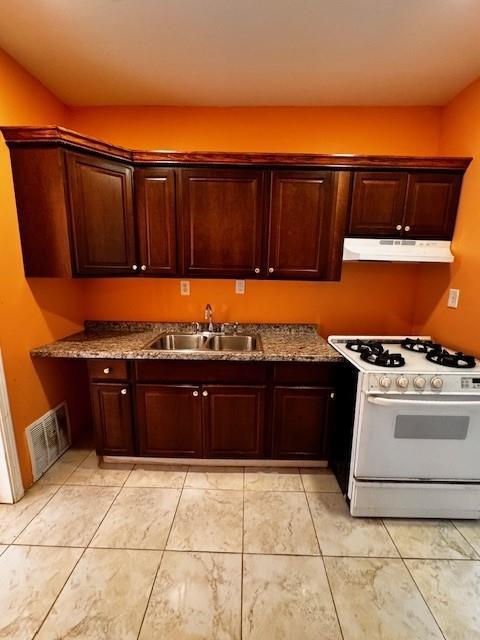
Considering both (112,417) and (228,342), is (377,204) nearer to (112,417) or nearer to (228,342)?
(228,342)

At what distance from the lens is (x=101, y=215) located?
1901 mm

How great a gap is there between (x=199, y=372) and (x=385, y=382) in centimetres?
115

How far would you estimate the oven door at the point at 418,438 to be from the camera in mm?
1588

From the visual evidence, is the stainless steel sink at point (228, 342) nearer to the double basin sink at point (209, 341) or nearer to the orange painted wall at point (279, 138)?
the double basin sink at point (209, 341)

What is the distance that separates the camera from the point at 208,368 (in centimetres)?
195

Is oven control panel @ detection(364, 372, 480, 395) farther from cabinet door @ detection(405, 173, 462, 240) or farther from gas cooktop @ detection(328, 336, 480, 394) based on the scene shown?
cabinet door @ detection(405, 173, 462, 240)

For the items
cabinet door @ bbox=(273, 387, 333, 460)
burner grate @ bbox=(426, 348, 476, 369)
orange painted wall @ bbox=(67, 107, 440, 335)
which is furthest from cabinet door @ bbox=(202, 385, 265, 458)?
burner grate @ bbox=(426, 348, 476, 369)

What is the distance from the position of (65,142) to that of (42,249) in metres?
0.65

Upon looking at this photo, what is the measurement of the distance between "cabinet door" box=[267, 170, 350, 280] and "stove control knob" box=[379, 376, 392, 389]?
0.83 m

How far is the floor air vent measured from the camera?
1919 millimetres

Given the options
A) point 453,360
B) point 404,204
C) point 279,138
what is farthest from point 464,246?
point 279,138

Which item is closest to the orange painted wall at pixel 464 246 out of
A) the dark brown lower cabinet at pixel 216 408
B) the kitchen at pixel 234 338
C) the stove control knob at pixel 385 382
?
the kitchen at pixel 234 338

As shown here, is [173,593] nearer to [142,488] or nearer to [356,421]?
[142,488]

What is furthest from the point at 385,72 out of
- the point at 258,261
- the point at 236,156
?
the point at 258,261
